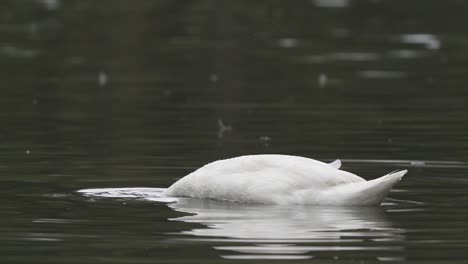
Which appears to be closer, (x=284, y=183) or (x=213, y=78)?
(x=284, y=183)

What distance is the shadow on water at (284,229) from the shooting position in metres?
11.0

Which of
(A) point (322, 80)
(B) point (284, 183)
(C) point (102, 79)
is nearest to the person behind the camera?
(B) point (284, 183)

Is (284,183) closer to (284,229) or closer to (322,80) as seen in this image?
(284,229)

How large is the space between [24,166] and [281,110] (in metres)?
6.66

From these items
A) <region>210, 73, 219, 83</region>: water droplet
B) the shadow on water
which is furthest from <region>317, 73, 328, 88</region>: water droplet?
the shadow on water

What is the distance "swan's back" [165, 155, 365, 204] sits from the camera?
12898mm

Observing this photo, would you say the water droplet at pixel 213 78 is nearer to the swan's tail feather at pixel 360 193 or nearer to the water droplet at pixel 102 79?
the water droplet at pixel 102 79

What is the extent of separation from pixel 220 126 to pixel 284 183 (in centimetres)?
672

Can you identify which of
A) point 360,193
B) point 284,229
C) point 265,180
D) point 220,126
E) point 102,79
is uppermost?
point 102,79

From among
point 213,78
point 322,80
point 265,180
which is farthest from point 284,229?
point 213,78

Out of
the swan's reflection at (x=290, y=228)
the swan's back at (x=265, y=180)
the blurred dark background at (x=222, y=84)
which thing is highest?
the blurred dark background at (x=222, y=84)

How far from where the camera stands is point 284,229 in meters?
11.9

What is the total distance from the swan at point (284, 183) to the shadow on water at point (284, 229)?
0.07 m

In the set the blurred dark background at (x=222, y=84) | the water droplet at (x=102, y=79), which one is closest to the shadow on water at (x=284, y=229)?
the blurred dark background at (x=222, y=84)
